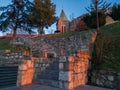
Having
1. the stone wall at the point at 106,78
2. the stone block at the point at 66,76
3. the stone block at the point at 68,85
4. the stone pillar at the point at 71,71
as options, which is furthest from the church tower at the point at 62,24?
the stone block at the point at 68,85

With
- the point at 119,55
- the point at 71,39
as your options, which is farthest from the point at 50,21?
the point at 119,55

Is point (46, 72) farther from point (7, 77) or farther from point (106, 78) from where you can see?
point (106, 78)

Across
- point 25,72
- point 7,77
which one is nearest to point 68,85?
point 25,72

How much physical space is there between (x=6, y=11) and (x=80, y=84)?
52.6 ft

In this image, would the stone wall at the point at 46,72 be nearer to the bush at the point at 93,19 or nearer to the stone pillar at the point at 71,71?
the stone pillar at the point at 71,71

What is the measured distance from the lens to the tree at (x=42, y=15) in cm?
2170

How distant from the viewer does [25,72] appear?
8.21 m

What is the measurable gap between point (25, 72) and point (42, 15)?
1481 cm

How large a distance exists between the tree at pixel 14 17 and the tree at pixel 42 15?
110 cm

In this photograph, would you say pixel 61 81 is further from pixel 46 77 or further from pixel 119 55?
pixel 119 55

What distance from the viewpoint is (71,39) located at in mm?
13016

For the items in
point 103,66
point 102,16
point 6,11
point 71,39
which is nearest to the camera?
point 103,66

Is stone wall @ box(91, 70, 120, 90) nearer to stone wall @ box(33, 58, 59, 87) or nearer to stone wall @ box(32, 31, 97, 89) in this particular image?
stone wall @ box(32, 31, 97, 89)

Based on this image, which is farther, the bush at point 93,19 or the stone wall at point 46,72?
the bush at point 93,19
